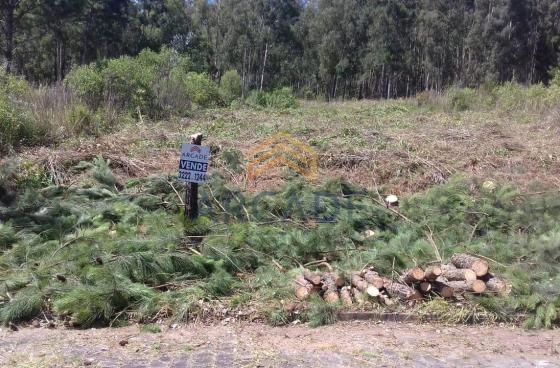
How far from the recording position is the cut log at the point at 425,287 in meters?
4.46

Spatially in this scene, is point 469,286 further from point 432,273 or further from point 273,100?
point 273,100

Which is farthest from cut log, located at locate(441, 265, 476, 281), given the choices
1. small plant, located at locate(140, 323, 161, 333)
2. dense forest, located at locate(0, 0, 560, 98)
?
dense forest, located at locate(0, 0, 560, 98)

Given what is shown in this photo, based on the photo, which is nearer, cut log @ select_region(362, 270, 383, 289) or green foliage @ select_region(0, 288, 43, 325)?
green foliage @ select_region(0, 288, 43, 325)

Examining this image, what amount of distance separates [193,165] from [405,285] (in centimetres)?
226

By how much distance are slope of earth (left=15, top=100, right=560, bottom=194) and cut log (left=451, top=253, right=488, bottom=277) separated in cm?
325

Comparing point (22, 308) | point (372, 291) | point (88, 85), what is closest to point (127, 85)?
point (88, 85)

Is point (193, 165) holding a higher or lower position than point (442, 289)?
higher

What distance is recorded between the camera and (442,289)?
14.6 ft

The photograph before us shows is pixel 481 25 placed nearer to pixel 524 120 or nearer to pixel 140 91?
pixel 524 120

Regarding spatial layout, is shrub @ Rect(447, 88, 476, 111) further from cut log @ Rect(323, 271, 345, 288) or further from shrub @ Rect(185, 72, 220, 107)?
cut log @ Rect(323, 271, 345, 288)

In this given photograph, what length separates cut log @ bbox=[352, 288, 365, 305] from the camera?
4398 millimetres

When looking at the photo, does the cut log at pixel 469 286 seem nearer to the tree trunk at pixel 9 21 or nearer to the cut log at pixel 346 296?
the cut log at pixel 346 296

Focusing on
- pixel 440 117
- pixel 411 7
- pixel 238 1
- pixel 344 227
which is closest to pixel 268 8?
pixel 238 1

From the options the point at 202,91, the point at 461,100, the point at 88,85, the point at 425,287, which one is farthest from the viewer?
A: the point at 202,91
